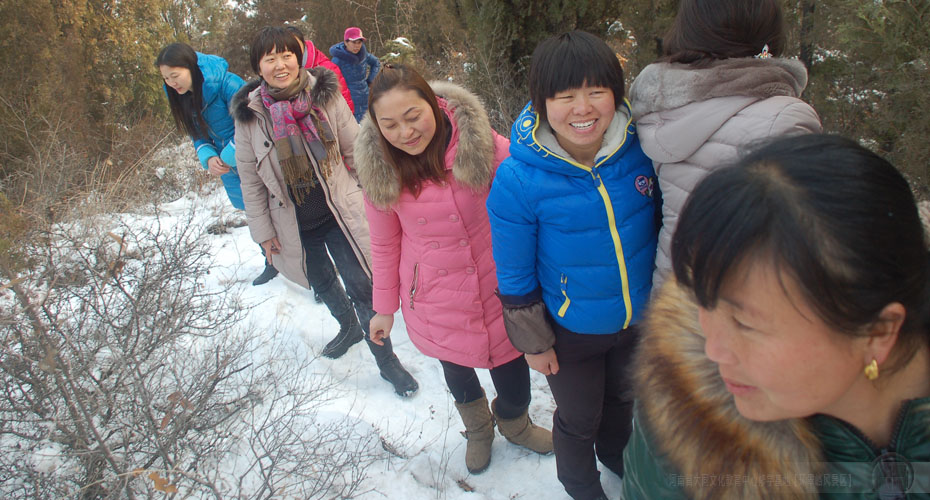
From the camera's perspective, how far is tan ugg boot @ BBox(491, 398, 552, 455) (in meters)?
2.38

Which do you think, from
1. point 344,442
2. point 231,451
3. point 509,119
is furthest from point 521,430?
point 509,119

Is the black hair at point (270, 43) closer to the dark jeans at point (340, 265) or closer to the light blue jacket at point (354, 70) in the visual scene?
the dark jeans at point (340, 265)

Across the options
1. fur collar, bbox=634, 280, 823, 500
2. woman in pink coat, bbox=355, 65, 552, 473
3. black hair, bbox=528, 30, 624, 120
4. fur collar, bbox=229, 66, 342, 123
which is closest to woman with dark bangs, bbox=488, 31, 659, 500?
black hair, bbox=528, 30, 624, 120

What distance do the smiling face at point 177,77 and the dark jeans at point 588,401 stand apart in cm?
270

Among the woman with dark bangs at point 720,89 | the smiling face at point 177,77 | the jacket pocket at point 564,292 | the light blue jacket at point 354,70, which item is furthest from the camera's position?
the light blue jacket at point 354,70

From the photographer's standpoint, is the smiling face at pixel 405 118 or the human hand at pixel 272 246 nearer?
the smiling face at pixel 405 118

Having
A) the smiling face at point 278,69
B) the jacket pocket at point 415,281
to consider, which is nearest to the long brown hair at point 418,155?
the jacket pocket at point 415,281

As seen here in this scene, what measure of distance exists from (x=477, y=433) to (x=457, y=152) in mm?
1382

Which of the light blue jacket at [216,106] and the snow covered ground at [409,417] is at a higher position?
the light blue jacket at [216,106]

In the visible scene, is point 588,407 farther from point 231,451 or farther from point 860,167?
point 231,451

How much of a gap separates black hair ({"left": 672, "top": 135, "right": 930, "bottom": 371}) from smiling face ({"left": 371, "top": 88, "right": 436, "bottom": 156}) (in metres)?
1.29

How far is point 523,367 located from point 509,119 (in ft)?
11.7

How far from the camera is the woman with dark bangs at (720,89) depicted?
1.18 m

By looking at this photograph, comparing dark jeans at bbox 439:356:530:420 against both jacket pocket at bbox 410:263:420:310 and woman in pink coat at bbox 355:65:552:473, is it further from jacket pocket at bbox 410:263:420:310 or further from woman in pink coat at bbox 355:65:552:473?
jacket pocket at bbox 410:263:420:310
